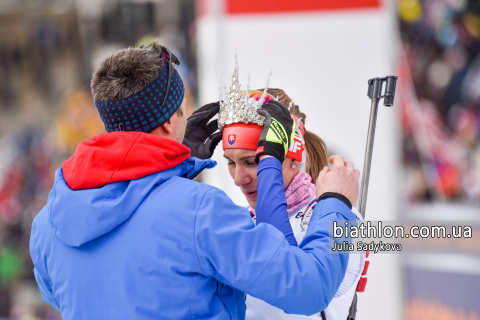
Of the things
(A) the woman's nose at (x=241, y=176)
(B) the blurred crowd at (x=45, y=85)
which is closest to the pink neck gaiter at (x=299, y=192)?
(A) the woman's nose at (x=241, y=176)

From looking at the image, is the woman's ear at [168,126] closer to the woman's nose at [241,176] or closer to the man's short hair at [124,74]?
the man's short hair at [124,74]

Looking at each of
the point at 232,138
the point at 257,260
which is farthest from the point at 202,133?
the point at 257,260

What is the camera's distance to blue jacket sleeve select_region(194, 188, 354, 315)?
1076 millimetres

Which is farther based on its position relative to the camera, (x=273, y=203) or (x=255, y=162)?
(x=255, y=162)

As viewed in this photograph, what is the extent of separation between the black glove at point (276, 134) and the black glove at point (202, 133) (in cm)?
30

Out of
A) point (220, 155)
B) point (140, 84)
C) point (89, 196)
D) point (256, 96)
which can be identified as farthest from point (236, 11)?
point (89, 196)

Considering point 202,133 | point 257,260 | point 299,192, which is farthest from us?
point 202,133

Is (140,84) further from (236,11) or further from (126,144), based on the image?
(236,11)

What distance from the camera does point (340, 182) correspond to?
131cm

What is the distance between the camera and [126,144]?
1151 mm

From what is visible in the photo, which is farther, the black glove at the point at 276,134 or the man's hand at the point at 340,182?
the black glove at the point at 276,134

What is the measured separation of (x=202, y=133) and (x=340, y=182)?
2.29 ft

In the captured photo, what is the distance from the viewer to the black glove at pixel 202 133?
179 cm

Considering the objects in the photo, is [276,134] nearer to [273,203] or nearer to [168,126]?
[273,203]
